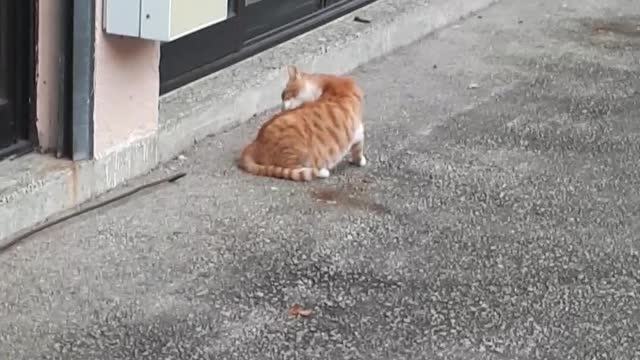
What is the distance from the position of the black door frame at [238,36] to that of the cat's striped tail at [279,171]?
24.7 inches

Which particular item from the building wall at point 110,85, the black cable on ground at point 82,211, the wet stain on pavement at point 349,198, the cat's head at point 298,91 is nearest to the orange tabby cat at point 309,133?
the cat's head at point 298,91

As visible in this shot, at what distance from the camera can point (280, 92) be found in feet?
21.4

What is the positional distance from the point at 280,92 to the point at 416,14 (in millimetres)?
1775

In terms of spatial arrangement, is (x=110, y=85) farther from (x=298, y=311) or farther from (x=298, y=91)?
(x=298, y=311)

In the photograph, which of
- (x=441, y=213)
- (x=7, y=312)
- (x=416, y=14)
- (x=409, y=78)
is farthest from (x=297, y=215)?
(x=416, y=14)

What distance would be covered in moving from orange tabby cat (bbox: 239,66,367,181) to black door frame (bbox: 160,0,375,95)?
0.58 m

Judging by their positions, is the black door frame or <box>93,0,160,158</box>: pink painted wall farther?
the black door frame

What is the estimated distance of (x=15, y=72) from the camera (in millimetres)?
5004

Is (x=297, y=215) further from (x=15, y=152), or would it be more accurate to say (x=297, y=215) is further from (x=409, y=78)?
(x=409, y=78)

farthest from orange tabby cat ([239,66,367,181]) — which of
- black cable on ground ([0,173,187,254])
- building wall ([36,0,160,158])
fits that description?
building wall ([36,0,160,158])

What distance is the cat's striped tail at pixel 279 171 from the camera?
5531 millimetres

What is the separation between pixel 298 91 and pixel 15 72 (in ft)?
4.27

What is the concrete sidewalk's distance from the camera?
4.23 meters

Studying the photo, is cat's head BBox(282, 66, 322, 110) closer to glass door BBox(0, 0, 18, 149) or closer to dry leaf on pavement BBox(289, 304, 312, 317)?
glass door BBox(0, 0, 18, 149)
